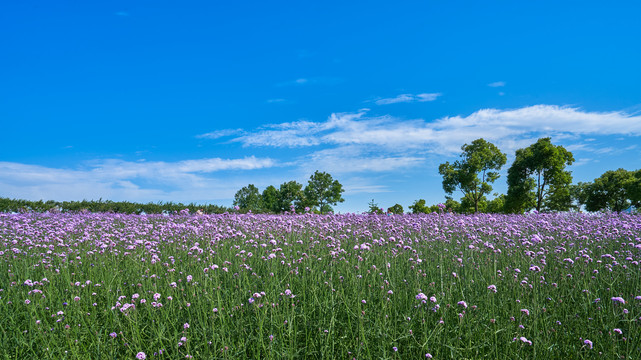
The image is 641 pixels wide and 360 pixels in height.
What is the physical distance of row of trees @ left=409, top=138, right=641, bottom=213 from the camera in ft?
121

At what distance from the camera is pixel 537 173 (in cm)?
3791

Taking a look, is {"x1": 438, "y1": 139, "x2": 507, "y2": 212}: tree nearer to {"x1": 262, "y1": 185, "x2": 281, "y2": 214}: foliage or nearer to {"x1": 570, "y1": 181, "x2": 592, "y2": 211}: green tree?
{"x1": 570, "y1": 181, "x2": 592, "y2": 211}: green tree

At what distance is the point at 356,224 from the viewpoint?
10.6 m

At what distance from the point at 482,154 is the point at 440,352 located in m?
43.9

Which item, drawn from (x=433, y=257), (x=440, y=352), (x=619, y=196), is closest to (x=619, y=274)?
(x=433, y=257)

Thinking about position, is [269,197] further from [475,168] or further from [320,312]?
[320,312]

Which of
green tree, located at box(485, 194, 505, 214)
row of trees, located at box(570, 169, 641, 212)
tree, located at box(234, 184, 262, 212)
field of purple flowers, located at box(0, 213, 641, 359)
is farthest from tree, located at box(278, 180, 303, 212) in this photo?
field of purple flowers, located at box(0, 213, 641, 359)

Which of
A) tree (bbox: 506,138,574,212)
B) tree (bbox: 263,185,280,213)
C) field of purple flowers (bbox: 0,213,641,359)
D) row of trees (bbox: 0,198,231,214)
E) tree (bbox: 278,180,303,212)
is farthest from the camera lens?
tree (bbox: 263,185,280,213)

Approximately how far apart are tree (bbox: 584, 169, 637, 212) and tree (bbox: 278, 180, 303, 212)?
131 ft

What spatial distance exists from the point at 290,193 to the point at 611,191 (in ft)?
143

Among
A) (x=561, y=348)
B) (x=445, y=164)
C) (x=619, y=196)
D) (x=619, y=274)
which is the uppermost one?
(x=445, y=164)

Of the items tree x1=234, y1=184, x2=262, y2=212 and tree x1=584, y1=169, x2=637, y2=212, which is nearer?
tree x1=584, y1=169, x2=637, y2=212

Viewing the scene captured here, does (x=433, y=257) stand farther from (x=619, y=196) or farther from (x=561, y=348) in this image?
(x=619, y=196)

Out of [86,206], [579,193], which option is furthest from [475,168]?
[86,206]
